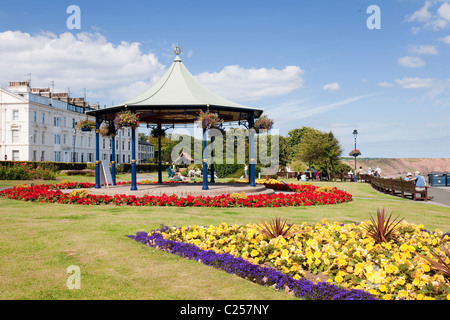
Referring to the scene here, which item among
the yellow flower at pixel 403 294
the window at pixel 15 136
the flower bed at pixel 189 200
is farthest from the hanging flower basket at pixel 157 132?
the window at pixel 15 136

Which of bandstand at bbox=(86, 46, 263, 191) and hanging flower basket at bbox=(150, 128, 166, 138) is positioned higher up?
bandstand at bbox=(86, 46, 263, 191)

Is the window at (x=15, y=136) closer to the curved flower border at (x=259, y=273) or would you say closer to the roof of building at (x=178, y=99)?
the roof of building at (x=178, y=99)

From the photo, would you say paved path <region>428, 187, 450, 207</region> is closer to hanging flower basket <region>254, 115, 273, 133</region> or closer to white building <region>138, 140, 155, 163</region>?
hanging flower basket <region>254, 115, 273, 133</region>

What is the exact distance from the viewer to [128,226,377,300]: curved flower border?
4328 mm

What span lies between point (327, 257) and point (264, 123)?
12.6 metres

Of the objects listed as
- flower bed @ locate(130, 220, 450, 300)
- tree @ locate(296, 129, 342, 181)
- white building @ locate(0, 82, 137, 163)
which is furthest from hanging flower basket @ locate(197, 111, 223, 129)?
white building @ locate(0, 82, 137, 163)

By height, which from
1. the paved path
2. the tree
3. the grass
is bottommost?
the paved path

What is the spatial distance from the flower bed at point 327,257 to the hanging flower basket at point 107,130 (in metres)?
12.4

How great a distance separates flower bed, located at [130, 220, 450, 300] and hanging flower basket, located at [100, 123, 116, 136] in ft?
40.8

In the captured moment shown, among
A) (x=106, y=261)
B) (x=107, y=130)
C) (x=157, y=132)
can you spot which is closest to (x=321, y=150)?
(x=157, y=132)

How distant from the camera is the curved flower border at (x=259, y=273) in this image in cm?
433

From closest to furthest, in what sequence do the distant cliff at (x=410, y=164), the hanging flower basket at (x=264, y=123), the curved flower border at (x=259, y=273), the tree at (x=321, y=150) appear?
the curved flower border at (x=259, y=273) < the hanging flower basket at (x=264, y=123) < the tree at (x=321, y=150) < the distant cliff at (x=410, y=164)
